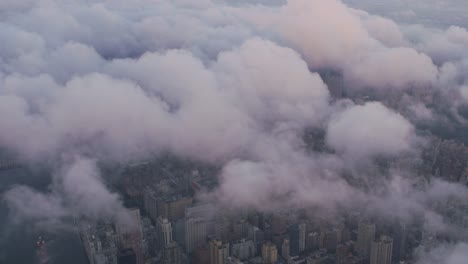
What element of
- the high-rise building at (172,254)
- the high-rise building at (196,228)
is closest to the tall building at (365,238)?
the high-rise building at (196,228)

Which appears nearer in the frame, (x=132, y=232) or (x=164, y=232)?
(x=132, y=232)

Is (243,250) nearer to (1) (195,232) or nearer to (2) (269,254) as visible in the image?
(2) (269,254)

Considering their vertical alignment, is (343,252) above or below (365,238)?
below

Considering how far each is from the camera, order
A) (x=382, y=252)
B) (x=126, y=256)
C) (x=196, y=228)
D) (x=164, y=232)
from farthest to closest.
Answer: (x=196, y=228) < (x=164, y=232) < (x=382, y=252) < (x=126, y=256)

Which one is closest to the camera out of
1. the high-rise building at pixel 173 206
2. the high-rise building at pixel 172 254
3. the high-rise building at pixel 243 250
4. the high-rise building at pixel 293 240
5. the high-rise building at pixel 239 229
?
the high-rise building at pixel 172 254

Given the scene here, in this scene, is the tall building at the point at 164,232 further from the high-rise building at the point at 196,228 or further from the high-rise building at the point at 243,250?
the high-rise building at the point at 243,250

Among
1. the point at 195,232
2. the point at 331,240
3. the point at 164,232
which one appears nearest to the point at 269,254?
the point at 331,240

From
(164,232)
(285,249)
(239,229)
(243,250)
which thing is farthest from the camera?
(239,229)
